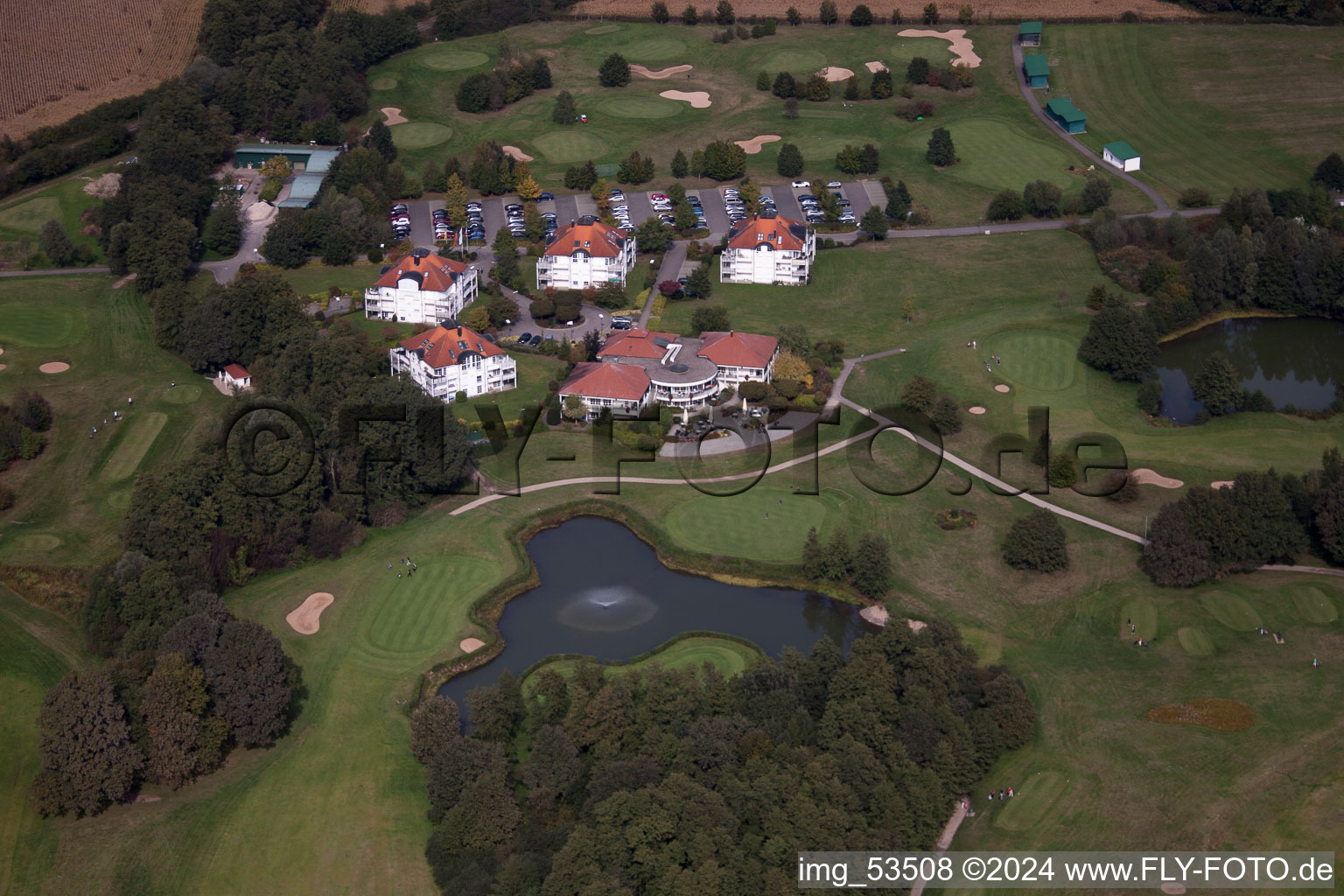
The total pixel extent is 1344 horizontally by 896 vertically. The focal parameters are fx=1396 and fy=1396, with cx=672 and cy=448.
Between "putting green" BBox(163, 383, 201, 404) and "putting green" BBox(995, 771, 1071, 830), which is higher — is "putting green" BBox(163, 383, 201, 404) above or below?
below

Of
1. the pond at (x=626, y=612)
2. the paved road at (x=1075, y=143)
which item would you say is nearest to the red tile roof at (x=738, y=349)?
the pond at (x=626, y=612)

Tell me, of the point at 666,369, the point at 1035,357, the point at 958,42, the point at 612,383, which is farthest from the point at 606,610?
the point at 958,42

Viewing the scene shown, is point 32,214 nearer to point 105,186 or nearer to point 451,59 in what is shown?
point 105,186

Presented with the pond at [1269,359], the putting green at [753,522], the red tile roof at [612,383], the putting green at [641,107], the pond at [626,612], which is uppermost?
the red tile roof at [612,383]

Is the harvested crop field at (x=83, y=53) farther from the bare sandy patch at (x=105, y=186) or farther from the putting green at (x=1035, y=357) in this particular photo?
the putting green at (x=1035, y=357)

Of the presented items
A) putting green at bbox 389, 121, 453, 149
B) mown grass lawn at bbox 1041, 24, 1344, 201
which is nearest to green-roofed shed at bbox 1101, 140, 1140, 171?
mown grass lawn at bbox 1041, 24, 1344, 201

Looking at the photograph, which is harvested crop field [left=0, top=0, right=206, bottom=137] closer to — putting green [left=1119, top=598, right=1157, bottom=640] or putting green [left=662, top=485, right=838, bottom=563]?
putting green [left=662, top=485, right=838, bottom=563]
